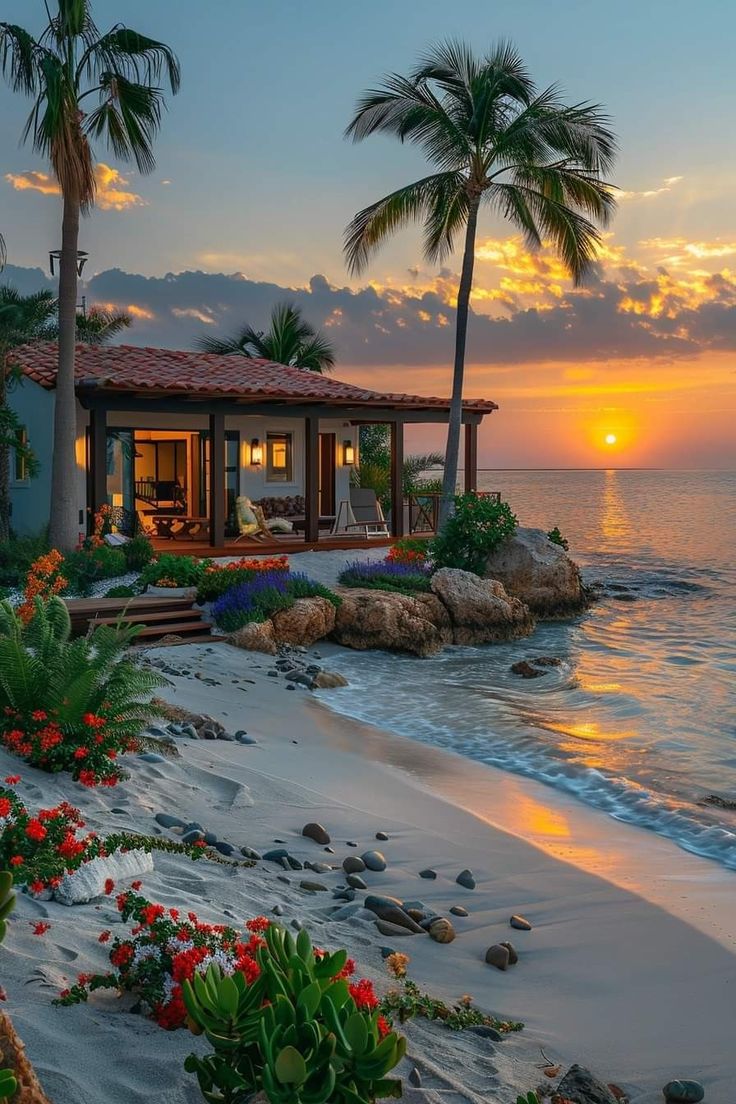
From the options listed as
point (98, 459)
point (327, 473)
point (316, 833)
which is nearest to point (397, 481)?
point (327, 473)

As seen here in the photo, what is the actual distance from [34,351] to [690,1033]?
2121cm

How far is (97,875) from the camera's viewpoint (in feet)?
13.2

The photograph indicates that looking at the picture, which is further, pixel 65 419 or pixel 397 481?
pixel 397 481

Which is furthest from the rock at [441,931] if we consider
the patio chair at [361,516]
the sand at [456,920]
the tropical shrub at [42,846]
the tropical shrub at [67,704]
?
the patio chair at [361,516]

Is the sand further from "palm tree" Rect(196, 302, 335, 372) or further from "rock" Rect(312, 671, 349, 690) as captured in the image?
"palm tree" Rect(196, 302, 335, 372)

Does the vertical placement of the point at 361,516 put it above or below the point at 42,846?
above

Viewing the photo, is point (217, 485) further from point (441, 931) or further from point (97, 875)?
point (97, 875)

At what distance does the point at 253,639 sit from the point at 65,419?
260 inches

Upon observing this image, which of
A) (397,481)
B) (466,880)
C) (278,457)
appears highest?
(278,457)

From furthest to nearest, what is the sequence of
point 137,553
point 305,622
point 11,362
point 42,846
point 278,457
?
point 278,457 → point 11,362 → point 137,553 → point 305,622 → point 42,846

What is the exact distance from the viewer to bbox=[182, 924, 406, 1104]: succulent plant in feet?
7.20

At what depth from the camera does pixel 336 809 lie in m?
6.57

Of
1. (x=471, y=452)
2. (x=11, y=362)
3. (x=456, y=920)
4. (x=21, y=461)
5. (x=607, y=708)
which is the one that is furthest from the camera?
(x=471, y=452)

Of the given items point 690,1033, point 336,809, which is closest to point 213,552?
point 336,809
